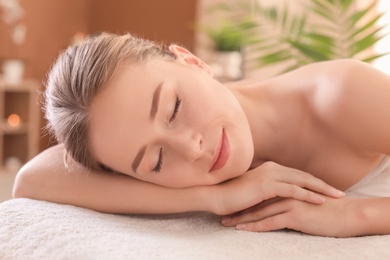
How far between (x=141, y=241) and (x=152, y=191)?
327mm

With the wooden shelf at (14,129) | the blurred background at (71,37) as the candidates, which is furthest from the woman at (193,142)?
the wooden shelf at (14,129)

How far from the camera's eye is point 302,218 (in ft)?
3.47

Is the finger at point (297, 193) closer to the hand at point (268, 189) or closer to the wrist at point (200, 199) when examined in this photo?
the hand at point (268, 189)

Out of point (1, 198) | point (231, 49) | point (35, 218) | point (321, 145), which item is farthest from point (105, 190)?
point (231, 49)

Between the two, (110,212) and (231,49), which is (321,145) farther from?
(231,49)

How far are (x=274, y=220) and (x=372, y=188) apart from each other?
1.19 feet

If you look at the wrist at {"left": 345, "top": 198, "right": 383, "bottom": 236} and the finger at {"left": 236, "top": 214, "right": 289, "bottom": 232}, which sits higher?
the wrist at {"left": 345, "top": 198, "right": 383, "bottom": 236}

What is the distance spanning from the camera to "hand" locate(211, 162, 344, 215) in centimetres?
110

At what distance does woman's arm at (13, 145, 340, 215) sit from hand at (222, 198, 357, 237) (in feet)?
0.07

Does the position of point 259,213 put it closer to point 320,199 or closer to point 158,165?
point 320,199

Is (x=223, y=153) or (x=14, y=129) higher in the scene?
(x=223, y=153)

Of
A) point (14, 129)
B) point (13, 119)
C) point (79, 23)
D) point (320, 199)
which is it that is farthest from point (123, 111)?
point (79, 23)

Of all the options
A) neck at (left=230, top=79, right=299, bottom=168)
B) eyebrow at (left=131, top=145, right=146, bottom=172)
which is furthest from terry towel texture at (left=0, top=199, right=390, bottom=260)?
neck at (left=230, top=79, right=299, bottom=168)

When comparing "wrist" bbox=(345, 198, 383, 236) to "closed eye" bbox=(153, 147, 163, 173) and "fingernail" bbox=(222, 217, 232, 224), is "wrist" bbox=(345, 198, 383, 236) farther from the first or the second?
"closed eye" bbox=(153, 147, 163, 173)
